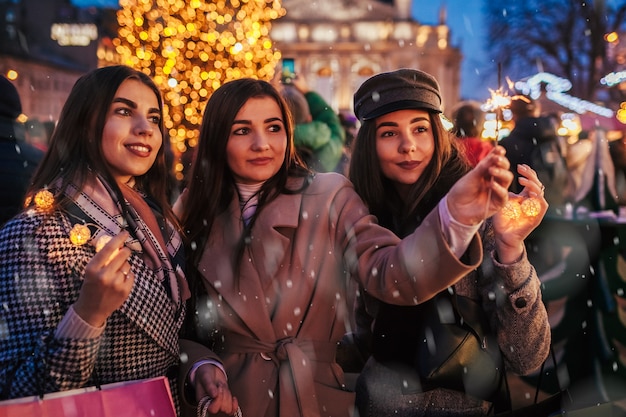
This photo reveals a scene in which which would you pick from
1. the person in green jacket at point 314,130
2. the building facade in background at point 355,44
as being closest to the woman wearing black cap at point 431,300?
the person in green jacket at point 314,130

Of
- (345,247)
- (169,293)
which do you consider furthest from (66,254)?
(345,247)

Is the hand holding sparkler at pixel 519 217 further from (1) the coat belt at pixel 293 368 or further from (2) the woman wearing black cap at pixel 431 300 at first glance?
(1) the coat belt at pixel 293 368

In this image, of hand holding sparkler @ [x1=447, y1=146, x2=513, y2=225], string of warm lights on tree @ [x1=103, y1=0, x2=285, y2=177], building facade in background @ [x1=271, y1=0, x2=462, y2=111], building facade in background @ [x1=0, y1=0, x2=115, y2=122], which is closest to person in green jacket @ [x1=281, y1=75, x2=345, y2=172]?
hand holding sparkler @ [x1=447, y1=146, x2=513, y2=225]

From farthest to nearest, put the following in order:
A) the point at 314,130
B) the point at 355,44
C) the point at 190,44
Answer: the point at 355,44, the point at 190,44, the point at 314,130

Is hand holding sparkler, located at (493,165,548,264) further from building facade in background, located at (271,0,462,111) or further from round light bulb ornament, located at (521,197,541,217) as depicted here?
building facade in background, located at (271,0,462,111)

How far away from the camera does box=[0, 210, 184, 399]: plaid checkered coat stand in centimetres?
181

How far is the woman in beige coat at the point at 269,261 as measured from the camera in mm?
2211

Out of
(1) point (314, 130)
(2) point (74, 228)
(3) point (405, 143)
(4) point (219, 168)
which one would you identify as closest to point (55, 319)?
(2) point (74, 228)

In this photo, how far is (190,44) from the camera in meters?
10.8

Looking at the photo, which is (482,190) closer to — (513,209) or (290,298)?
(513,209)

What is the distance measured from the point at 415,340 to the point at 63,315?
1.11 m

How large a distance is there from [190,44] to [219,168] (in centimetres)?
879

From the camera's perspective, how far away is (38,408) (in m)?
1.65

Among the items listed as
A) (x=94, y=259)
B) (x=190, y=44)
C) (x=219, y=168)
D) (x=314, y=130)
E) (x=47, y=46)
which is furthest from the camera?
(x=47, y=46)
